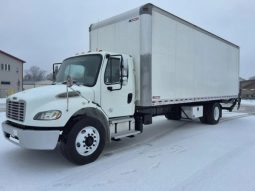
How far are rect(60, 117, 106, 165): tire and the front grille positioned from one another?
3.19 ft

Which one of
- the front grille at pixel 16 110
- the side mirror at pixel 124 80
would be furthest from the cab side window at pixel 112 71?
the front grille at pixel 16 110

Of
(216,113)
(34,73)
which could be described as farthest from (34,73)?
(216,113)

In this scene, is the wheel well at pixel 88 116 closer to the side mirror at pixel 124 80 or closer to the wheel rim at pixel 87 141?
the wheel rim at pixel 87 141

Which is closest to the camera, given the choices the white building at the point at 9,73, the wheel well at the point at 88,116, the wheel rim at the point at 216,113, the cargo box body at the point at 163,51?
the wheel well at the point at 88,116

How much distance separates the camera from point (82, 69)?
20.7ft

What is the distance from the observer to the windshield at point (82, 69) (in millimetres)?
6070

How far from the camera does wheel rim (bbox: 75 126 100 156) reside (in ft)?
17.8

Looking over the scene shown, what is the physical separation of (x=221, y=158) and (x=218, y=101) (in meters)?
6.47

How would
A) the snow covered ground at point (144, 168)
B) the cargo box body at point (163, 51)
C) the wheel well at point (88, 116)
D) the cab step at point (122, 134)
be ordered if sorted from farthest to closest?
the cargo box body at point (163, 51) < the cab step at point (122, 134) < the wheel well at point (88, 116) < the snow covered ground at point (144, 168)

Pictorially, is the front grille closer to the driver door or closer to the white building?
the driver door

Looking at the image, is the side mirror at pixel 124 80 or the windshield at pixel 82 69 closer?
the windshield at pixel 82 69

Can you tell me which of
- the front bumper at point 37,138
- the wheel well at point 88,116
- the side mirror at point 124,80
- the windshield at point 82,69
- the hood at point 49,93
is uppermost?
the windshield at point 82,69

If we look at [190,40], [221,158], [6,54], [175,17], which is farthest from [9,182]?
[6,54]

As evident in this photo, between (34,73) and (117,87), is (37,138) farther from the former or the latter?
(34,73)
